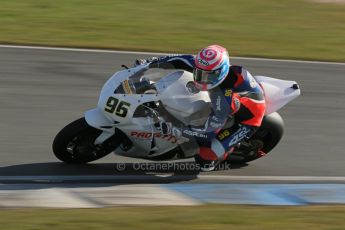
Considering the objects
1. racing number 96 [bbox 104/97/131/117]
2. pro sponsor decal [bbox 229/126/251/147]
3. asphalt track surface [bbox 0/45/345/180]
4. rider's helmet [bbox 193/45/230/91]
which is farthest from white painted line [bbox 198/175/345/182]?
racing number 96 [bbox 104/97/131/117]

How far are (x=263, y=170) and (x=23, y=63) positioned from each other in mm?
5586

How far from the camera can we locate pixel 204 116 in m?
8.36

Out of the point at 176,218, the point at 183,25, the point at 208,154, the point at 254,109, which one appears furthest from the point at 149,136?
the point at 183,25

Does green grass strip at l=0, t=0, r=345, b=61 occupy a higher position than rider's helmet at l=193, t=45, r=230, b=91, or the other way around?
rider's helmet at l=193, t=45, r=230, b=91

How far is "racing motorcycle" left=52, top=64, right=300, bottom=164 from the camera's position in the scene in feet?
26.7

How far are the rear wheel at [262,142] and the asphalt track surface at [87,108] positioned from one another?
0.13 meters

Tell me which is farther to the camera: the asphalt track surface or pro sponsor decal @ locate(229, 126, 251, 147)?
the asphalt track surface

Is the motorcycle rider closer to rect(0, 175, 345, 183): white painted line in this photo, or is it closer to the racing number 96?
rect(0, 175, 345, 183): white painted line

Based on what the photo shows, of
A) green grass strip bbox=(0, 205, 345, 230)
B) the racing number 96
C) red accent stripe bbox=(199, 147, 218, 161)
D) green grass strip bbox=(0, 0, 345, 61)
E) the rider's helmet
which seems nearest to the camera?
green grass strip bbox=(0, 205, 345, 230)

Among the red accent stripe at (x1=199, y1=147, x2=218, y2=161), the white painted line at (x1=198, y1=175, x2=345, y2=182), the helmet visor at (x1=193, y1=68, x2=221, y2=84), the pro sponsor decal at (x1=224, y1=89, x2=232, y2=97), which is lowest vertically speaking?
the white painted line at (x1=198, y1=175, x2=345, y2=182)

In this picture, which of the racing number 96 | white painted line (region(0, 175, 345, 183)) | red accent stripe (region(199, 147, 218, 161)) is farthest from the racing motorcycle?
white painted line (region(0, 175, 345, 183))

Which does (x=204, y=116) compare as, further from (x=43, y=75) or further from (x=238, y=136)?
(x=43, y=75)

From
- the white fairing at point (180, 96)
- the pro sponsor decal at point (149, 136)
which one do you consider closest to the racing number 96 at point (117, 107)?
the pro sponsor decal at point (149, 136)

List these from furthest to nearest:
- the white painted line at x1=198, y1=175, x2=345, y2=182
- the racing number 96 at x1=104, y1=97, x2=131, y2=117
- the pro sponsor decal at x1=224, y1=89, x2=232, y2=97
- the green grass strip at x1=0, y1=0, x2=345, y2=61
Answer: the green grass strip at x1=0, y1=0, x2=345, y2=61 → the white painted line at x1=198, y1=175, x2=345, y2=182 → the pro sponsor decal at x1=224, y1=89, x2=232, y2=97 → the racing number 96 at x1=104, y1=97, x2=131, y2=117
